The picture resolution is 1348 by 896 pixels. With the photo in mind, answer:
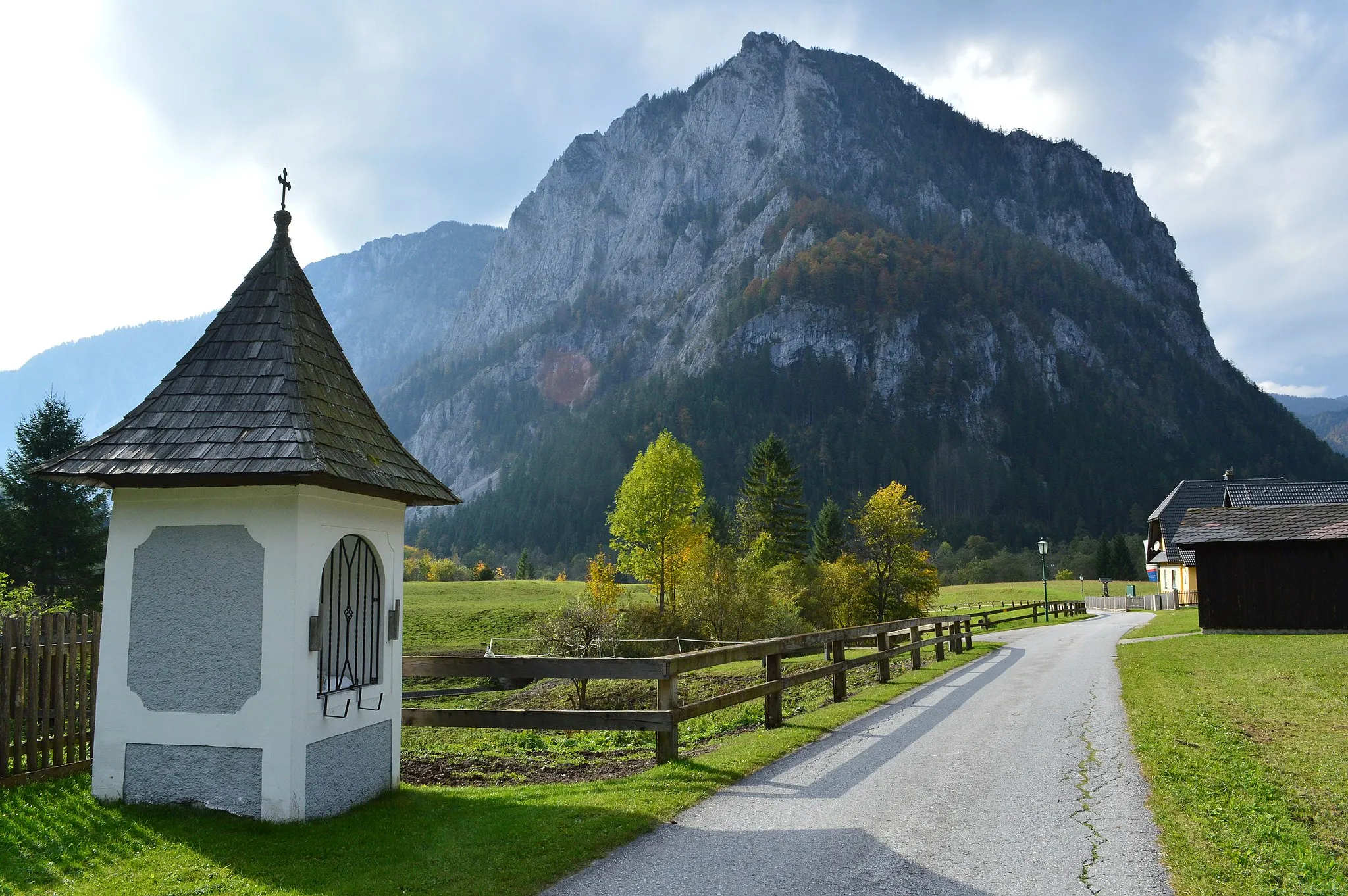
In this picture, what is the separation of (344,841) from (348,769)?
1137 mm

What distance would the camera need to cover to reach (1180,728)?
10.5 meters

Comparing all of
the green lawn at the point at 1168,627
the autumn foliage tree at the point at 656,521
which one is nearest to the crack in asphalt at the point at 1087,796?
the green lawn at the point at 1168,627

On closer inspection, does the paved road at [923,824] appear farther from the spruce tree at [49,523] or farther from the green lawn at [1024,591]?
the green lawn at [1024,591]

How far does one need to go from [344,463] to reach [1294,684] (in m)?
16.9

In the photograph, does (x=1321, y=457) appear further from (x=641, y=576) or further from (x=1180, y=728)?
(x=1180, y=728)

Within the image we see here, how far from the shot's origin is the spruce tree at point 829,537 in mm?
63222

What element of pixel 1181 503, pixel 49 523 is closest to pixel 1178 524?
pixel 1181 503

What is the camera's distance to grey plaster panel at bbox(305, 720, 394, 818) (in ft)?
22.7

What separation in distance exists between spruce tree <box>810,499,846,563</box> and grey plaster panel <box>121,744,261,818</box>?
5705 cm

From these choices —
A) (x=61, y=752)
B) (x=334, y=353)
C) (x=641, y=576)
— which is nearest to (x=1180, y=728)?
(x=334, y=353)

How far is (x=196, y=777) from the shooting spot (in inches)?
271

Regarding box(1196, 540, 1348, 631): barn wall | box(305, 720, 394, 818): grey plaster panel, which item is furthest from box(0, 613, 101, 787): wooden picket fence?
box(1196, 540, 1348, 631): barn wall

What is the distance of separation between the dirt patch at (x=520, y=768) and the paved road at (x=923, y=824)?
2.25 m

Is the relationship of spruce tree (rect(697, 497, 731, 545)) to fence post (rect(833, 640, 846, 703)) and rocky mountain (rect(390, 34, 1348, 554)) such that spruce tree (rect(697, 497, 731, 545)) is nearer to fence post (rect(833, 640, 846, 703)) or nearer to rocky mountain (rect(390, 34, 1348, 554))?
fence post (rect(833, 640, 846, 703))
